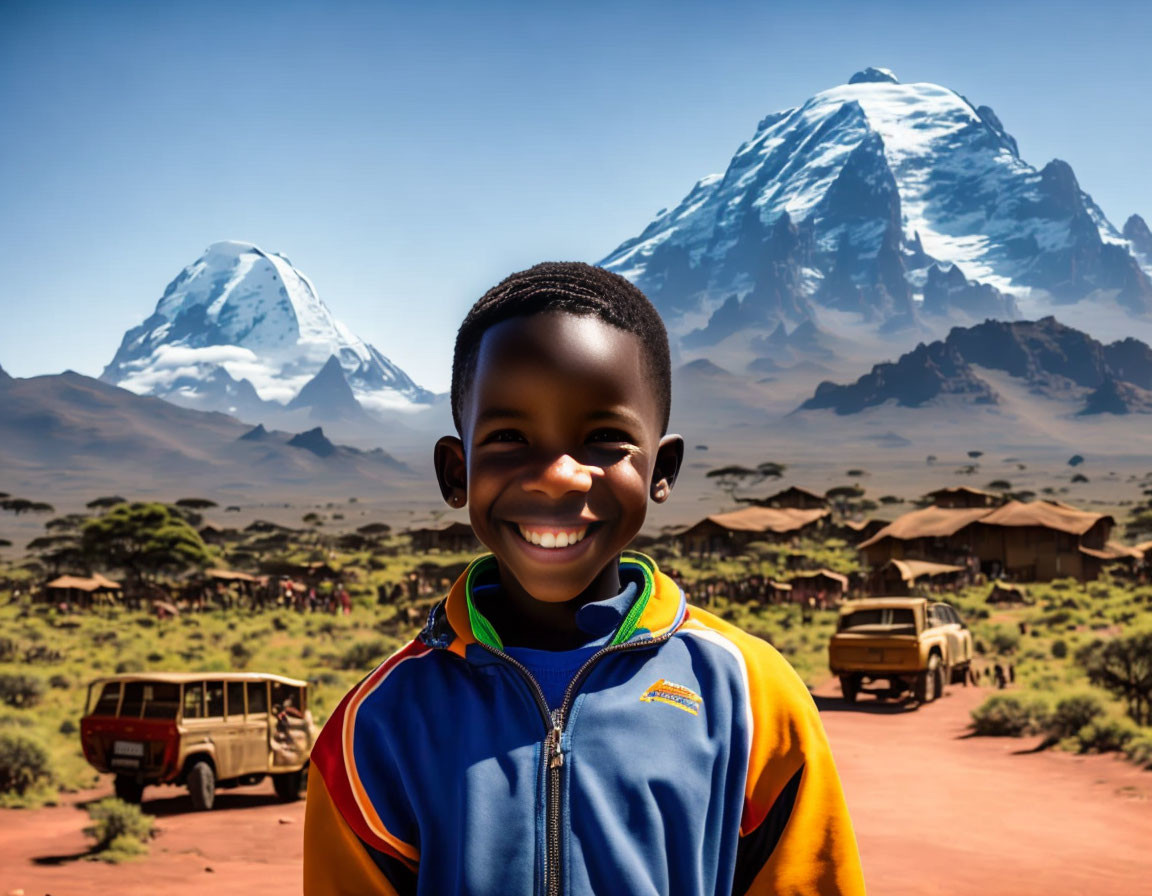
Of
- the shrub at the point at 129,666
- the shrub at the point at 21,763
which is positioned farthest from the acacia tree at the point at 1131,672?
the shrub at the point at 129,666

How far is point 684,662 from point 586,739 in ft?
0.82

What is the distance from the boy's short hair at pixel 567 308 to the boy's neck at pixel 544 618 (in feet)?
1.04

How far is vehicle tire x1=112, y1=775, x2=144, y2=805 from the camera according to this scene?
12.0 metres

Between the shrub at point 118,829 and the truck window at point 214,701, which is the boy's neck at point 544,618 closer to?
the shrub at point 118,829

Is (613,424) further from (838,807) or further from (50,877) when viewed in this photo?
(50,877)

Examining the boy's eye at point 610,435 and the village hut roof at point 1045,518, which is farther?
the village hut roof at point 1045,518

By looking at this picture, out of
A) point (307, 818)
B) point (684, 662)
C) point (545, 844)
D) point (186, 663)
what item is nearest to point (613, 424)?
point (684, 662)

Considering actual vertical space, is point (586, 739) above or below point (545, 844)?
above

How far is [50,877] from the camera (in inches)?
373

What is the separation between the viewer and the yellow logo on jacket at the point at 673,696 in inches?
82.1

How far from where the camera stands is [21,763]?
13211 mm

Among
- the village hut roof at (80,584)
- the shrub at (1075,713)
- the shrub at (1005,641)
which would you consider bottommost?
the shrub at (1075,713)

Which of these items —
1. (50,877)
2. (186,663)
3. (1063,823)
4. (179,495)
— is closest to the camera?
(50,877)

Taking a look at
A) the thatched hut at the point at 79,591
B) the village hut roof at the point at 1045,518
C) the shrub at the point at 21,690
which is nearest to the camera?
the shrub at the point at 21,690
